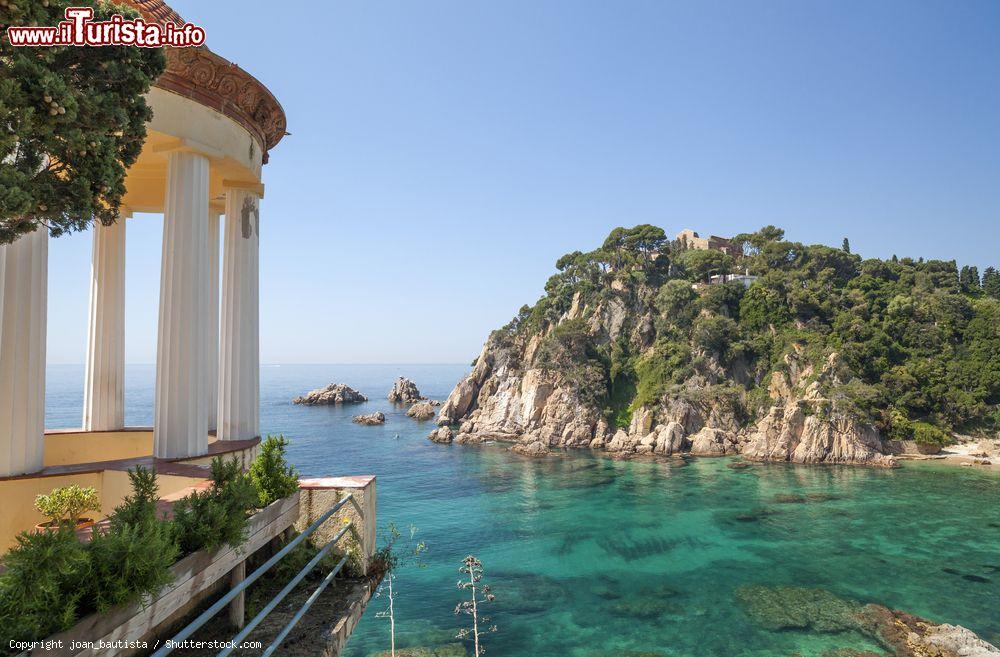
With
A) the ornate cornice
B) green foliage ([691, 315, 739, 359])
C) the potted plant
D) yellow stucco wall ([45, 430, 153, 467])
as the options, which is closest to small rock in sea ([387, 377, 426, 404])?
green foliage ([691, 315, 739, 359])

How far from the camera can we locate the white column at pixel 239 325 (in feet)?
31.9

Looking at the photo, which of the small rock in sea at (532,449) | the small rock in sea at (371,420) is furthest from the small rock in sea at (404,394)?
the small rock in sea at (532,449)

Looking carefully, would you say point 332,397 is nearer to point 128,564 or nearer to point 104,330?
point 104,330

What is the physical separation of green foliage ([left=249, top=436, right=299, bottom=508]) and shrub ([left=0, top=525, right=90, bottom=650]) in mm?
2789

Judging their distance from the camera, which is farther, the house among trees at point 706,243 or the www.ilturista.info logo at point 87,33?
the house among trees at point 706,243

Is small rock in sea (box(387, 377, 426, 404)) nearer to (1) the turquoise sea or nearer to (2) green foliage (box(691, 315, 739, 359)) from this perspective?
(1) the turquoise sea

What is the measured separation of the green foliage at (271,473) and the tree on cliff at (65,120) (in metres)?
2.79

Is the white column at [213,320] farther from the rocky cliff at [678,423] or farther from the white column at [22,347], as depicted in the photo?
the rocky cliff at [678,423]

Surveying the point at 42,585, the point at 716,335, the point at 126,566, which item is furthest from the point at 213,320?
the point at 716,335

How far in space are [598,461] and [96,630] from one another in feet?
164

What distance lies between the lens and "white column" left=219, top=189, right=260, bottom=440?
383 inches

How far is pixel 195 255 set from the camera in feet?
26.7

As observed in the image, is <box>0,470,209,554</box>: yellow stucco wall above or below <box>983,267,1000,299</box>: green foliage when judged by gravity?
below

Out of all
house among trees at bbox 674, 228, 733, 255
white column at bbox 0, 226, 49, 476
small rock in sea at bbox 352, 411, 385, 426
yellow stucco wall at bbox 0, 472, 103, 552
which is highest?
house among trees at bbox 674, 228, 733, 255
